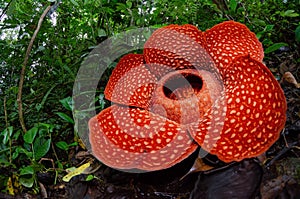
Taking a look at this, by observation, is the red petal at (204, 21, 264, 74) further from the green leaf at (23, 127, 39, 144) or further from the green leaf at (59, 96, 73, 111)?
the green leaf at (23, 127, 39, 144)

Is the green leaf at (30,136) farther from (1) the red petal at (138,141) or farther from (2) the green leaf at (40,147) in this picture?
(1) the red petal at (138,141)

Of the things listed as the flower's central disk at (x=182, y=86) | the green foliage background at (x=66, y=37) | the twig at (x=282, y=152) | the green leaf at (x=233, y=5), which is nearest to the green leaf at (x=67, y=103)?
the green foliage background at (x=66, y=37)

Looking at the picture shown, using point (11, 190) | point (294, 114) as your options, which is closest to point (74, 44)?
point (11, 190)

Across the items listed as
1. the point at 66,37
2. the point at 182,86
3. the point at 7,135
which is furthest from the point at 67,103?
the point at 66,37

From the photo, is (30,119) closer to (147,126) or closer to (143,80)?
(143,80)

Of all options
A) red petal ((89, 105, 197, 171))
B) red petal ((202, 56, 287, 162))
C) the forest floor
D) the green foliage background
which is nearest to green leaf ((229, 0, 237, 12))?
the green foliage background

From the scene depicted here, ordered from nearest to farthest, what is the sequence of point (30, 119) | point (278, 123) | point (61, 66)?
1. point (278, 123)
2. point (30, 119)
3. point (61, 66)

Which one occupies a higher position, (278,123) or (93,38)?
(93,38)

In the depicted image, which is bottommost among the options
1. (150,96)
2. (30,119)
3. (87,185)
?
(87,185)
